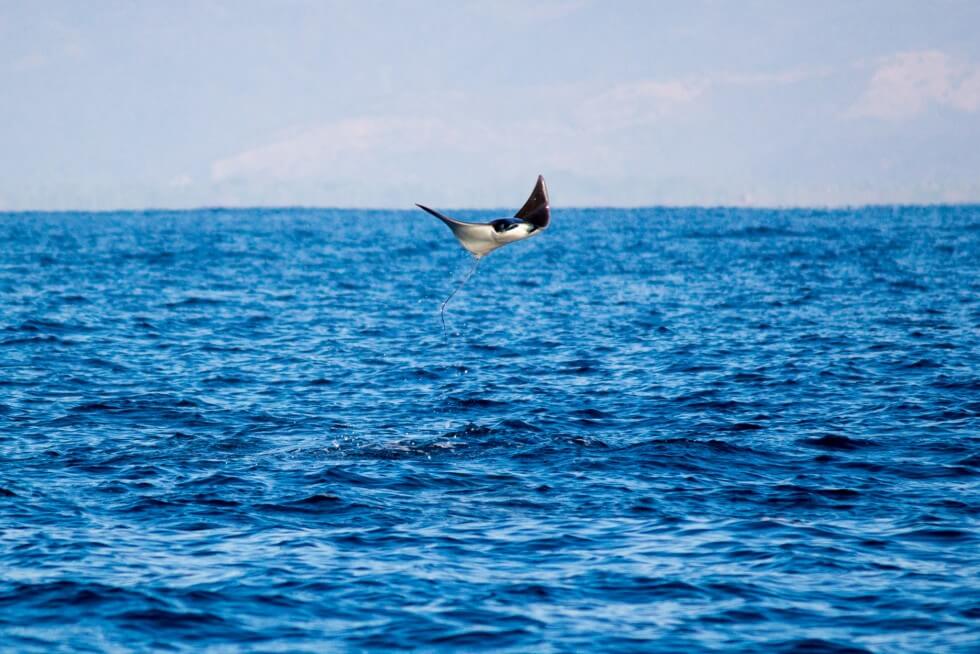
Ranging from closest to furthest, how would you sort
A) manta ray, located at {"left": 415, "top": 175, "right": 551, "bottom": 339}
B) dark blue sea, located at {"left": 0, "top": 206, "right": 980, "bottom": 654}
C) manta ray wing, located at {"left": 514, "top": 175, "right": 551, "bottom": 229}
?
dark blue sea, located at {"left": 0, "top": 206, "right": 980, "bottom": 654} → manta ray, located at {"left": 415, "top": 175, "right": 551, "bottom": 339} → manta ray wing, located at {"left": 514, "top": 175, "right": 551, "bottom": 229}

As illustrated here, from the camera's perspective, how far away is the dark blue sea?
13742 mm

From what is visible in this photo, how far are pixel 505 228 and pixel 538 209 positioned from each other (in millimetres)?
1252

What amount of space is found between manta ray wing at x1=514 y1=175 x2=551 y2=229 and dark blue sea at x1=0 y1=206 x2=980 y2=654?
14.6ft

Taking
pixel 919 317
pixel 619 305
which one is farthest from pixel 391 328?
pixel 919 317

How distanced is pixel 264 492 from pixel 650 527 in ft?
21.0

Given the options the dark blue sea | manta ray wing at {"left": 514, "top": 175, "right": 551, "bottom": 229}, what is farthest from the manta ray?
the dark blue sea

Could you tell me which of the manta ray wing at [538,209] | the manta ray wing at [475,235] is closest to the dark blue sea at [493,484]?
the manta ray wing at [475,235]

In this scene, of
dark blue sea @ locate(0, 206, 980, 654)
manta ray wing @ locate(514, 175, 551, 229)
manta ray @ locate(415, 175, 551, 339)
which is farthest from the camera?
manta ray wing @ locate(514, 175, 551, 229)

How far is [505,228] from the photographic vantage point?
19.2 meters

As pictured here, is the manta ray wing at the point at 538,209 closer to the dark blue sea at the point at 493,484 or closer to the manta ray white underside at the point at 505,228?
the manta ray white underside at the point at 505,228

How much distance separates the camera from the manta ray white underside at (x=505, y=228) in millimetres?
19250

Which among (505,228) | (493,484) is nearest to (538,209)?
(505,228)

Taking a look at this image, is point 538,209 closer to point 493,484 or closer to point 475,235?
point 475,235

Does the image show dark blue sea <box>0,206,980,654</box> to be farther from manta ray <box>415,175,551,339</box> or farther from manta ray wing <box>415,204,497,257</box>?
manta ray <box>415,175,551,339</box>
